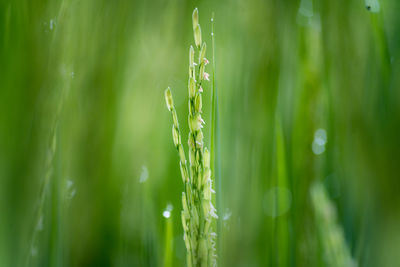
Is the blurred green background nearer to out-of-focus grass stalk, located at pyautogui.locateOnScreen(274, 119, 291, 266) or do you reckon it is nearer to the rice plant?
out-of-focus grass stalk, located at pyautogui.locateOnScreen(274, 119, 291, 266)

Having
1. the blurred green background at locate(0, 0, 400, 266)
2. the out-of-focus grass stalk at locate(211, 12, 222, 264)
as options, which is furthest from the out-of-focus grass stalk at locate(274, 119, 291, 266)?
the out-of-focus grass stalk at locate(211, 12, 222, 264)

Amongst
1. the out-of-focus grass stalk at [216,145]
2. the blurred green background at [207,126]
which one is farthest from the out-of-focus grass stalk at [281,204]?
the out-of-focus grass stalk at [216,145]

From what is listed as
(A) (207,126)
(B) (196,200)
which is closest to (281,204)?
(A) (207,126)

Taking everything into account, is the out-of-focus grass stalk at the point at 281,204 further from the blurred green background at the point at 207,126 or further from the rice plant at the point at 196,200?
the rice plant at the point at 196,200

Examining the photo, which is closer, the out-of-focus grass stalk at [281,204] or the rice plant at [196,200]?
the rice plant at [196,200]

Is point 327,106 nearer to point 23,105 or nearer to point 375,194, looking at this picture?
point 375,194

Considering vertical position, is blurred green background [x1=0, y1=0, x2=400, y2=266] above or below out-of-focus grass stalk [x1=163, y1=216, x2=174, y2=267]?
above

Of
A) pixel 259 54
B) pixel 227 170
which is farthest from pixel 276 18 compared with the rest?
pixel 227 170

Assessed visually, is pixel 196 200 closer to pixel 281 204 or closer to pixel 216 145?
pixel 216 145
